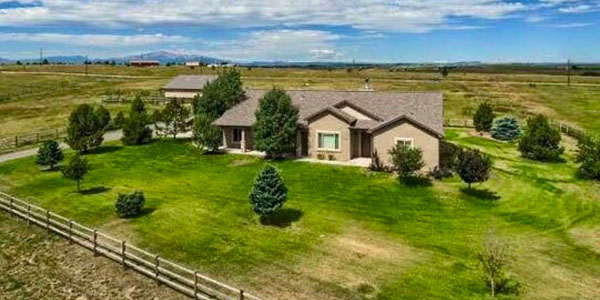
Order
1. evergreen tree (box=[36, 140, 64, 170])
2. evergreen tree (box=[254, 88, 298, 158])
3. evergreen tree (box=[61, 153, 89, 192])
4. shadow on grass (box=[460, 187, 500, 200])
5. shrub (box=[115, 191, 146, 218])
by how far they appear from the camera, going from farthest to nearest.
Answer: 1. evergreen tree (box=[254, 88, 298, 158])
2. evergreen tree (box=[36, 140, 64, 170])
3. evergreen tree (box=[61, 153, 89, 192])
4. shadow on grass (box=[460, 187, 500, 200])
5. shrub (box=[115, 191, 146, 218])

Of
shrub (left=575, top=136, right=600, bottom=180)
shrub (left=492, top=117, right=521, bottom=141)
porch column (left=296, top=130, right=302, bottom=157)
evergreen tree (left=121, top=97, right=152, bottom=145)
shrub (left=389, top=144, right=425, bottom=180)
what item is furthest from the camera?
shrub (left=492, top=117, right=521, bottom=141)

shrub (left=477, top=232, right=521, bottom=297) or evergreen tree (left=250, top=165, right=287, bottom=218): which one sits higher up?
evergreen tree (left=250, top=165, right=287, bottom=218)

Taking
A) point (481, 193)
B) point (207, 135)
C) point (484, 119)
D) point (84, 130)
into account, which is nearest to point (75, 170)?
point (207, 135)

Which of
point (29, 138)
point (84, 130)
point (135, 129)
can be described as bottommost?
point (29, 138)

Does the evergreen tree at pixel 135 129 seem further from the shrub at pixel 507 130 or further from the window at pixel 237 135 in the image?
the shrub at pixel 507 130

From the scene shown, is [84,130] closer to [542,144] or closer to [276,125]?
[276,125]

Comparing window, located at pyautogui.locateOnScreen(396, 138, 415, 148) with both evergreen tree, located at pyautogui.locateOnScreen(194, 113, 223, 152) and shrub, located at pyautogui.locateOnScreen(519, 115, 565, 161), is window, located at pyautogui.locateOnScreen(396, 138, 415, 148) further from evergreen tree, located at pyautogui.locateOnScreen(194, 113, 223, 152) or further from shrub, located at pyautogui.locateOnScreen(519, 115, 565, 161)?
evergreen tree, located at pyautogui.locateOnScreen(194, 113, 223, 152)

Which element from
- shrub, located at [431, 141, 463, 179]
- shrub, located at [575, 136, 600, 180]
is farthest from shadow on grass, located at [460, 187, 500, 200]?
shrub, located at [575, 136, 600, 180]
